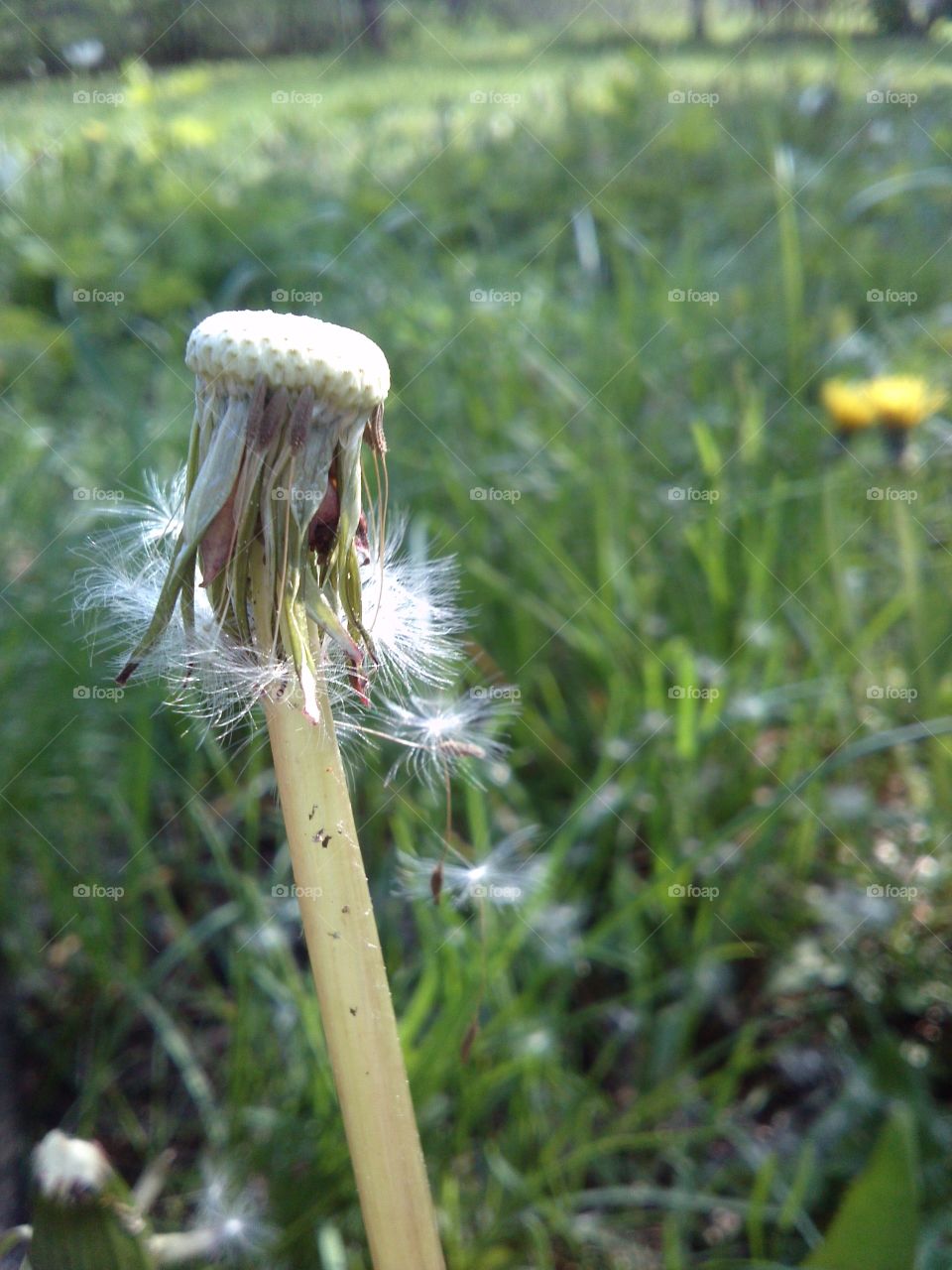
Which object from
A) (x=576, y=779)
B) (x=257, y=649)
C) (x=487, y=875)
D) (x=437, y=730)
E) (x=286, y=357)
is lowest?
(x=576, y=779)

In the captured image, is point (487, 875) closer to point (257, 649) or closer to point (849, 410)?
point (257, 649)

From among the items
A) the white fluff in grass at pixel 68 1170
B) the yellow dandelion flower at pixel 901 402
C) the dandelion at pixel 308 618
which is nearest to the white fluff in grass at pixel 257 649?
the dandelion at pixel 308 618

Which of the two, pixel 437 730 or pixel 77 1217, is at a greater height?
pixel 437 730

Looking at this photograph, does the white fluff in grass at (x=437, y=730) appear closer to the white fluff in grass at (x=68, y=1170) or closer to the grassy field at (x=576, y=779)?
the grassy field at (x=576, y=779)

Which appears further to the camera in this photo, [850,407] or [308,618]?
[850,407]

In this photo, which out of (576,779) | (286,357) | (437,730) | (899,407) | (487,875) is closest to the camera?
(286,357)

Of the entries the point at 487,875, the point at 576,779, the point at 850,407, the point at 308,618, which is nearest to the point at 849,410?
the point at 850,407
